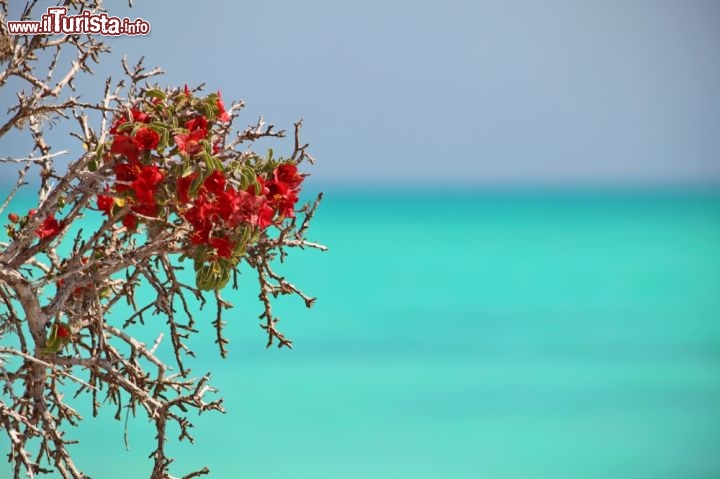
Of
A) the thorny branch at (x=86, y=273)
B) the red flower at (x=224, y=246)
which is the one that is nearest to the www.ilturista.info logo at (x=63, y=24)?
the thorny branch at (x=86, y=273)

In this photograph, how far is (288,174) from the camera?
215 cm

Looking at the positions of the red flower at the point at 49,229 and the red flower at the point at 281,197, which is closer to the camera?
the red flower at the point at 281,197

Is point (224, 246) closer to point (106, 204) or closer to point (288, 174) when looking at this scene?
point (288, 174)

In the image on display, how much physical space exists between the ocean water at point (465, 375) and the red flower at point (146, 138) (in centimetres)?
244

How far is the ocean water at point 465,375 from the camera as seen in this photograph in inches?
318

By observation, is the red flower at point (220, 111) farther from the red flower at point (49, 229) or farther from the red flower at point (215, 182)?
the red flower at point (49, 229)

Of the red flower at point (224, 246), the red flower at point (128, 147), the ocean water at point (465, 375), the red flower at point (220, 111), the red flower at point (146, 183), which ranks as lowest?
the red flower at point (224, 246)

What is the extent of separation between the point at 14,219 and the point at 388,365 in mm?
10809

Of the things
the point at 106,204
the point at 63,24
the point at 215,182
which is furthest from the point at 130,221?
the point at 63,24

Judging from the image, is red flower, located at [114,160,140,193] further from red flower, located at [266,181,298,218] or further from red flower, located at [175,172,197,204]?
red flower, located at [266,181,298,218]

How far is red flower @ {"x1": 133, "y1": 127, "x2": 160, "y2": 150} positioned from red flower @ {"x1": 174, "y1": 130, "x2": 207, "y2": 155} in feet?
0.14

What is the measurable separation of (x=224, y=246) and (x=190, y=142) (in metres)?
0.21

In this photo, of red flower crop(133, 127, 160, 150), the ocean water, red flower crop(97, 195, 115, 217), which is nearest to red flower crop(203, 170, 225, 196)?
red flower crop(133, 127, 160, 150)

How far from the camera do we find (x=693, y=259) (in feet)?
86.5
